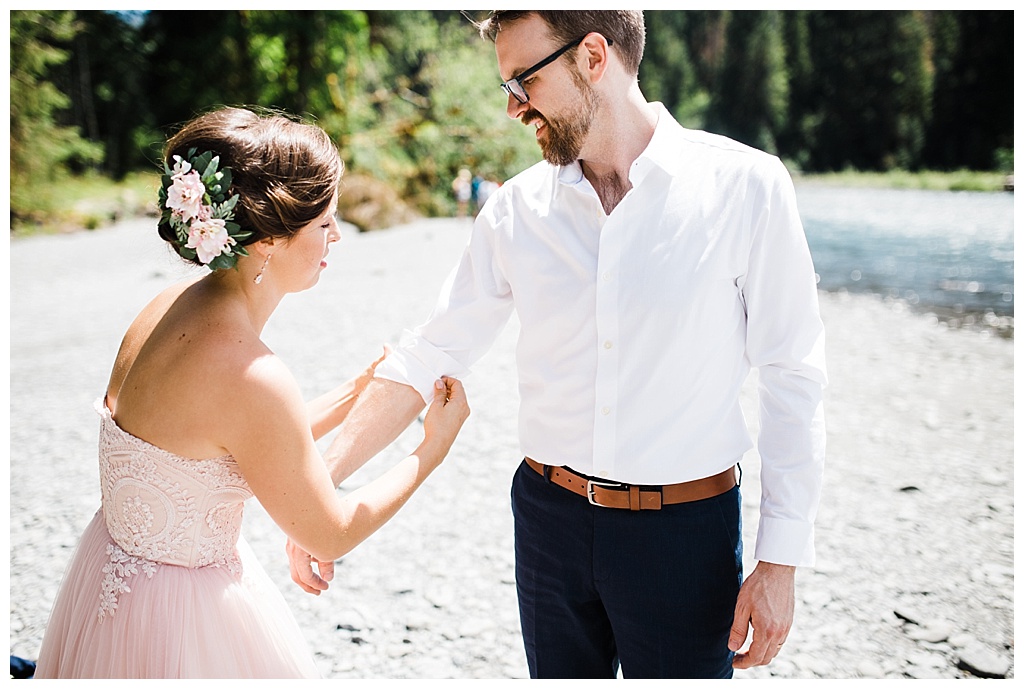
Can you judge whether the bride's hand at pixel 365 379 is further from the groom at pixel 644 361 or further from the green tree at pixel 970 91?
the green tree at pixel 970 91

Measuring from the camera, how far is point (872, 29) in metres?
41.8

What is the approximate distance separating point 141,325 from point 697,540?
138 cm

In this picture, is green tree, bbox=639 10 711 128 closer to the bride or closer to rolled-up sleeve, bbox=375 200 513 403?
rolled-up sleeve, bbox=375 200 513 403

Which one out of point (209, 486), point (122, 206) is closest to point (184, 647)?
point (209, 486)

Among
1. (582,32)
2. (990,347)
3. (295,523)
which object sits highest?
(582,32)

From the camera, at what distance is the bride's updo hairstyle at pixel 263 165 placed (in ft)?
5.91

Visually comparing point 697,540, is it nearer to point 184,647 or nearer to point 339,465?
point 339,465

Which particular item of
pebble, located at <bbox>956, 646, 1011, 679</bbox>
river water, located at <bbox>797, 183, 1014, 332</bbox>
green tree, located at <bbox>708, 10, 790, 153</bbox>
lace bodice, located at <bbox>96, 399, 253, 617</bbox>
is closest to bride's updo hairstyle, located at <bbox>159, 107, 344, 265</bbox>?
lace bodice, located at <bbox>96, 399, 253, 617</bbox>

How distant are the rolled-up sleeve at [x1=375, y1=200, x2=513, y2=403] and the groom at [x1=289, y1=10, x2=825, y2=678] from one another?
0.50 feet

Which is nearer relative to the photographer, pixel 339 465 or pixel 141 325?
pixel 141 325

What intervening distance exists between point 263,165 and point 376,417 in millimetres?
780

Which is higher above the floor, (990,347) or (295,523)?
(295,523)

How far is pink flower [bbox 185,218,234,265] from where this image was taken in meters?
1.76
